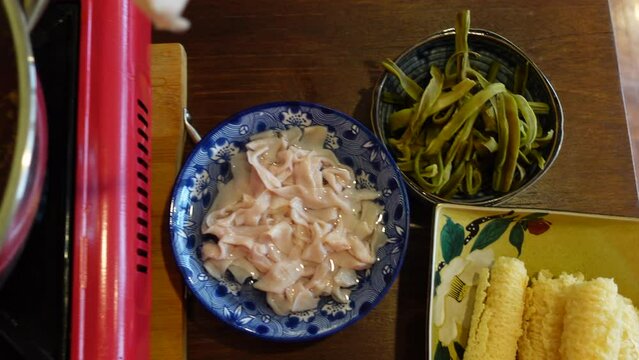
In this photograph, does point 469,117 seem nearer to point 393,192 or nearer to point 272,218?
point 393,192

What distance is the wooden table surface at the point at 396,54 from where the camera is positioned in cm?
114

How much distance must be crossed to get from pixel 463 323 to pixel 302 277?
299mm

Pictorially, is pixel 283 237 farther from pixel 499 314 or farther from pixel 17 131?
pixel 17 131

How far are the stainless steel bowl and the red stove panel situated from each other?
1.45ft

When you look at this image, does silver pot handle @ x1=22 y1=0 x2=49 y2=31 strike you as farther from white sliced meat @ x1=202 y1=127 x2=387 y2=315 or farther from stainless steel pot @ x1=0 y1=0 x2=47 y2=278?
white sliced meat @ x1=202 y1=127 x2=387 y2=315

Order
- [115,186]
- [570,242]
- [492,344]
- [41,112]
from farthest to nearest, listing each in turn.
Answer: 1. [570,242]
2. [492,344]
3. [115,186]
4. [41,112]

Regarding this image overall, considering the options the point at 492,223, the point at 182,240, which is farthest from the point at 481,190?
the point at 182,240

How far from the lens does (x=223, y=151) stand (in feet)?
3.44

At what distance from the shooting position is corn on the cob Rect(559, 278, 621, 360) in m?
0.91

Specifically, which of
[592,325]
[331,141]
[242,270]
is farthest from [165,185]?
[592,325]

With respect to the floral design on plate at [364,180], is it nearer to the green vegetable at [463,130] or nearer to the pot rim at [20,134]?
the green vegetable at [463,130]

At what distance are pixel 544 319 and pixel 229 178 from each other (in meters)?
0.61

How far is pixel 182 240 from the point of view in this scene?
0.98 metres

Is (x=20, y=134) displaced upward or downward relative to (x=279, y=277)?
upward
